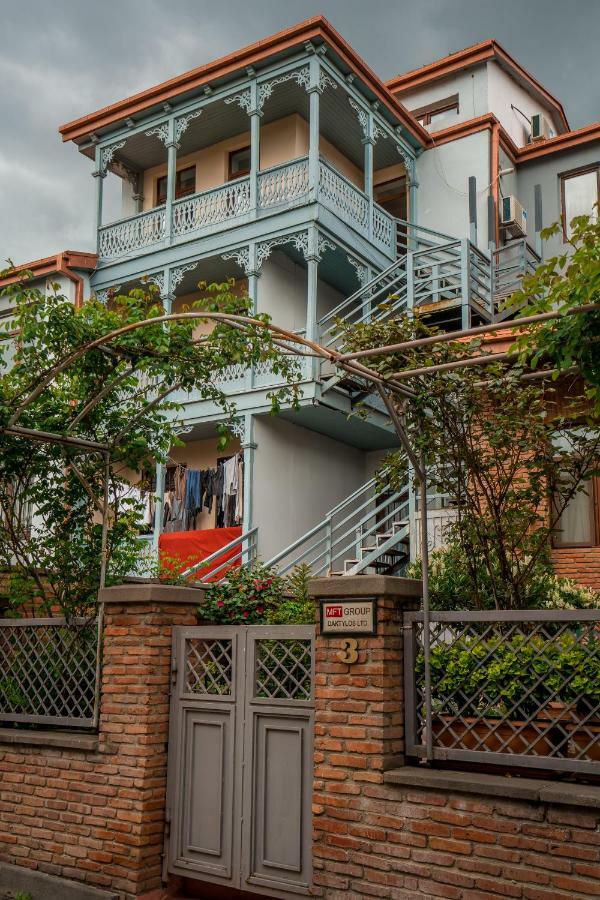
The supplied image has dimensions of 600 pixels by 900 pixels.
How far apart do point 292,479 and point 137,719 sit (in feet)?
33.7

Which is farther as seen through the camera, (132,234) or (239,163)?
(239,163)

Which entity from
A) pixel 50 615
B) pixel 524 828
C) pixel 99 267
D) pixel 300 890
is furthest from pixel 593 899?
pixel 99 267

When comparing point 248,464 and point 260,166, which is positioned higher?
point 260,166

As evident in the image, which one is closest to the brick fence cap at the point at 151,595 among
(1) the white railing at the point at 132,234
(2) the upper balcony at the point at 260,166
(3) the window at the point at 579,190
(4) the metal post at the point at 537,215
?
(2) the upper balcony at the point at 260,166

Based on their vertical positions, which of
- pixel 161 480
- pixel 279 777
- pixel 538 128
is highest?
pixel 538 128

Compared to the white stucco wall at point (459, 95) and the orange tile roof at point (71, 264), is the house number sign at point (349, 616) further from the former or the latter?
the white stucco wall at point (459, 95)

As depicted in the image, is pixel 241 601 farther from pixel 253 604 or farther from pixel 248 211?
pixel 248 211

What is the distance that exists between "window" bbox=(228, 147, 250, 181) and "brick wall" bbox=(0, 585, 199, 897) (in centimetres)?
1386

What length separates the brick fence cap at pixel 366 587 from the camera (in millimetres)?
5922

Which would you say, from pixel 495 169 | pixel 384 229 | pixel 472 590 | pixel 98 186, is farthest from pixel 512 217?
pixel 472 590

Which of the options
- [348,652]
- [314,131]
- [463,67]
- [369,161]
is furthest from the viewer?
[463,67]

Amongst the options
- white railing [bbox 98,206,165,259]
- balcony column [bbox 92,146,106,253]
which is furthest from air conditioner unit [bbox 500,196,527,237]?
balcony column [bbox 92,146,106,253]

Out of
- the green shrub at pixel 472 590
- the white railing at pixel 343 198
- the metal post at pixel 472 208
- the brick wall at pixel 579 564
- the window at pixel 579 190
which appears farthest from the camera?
the window at pixel 579 190

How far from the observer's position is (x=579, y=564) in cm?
1225
